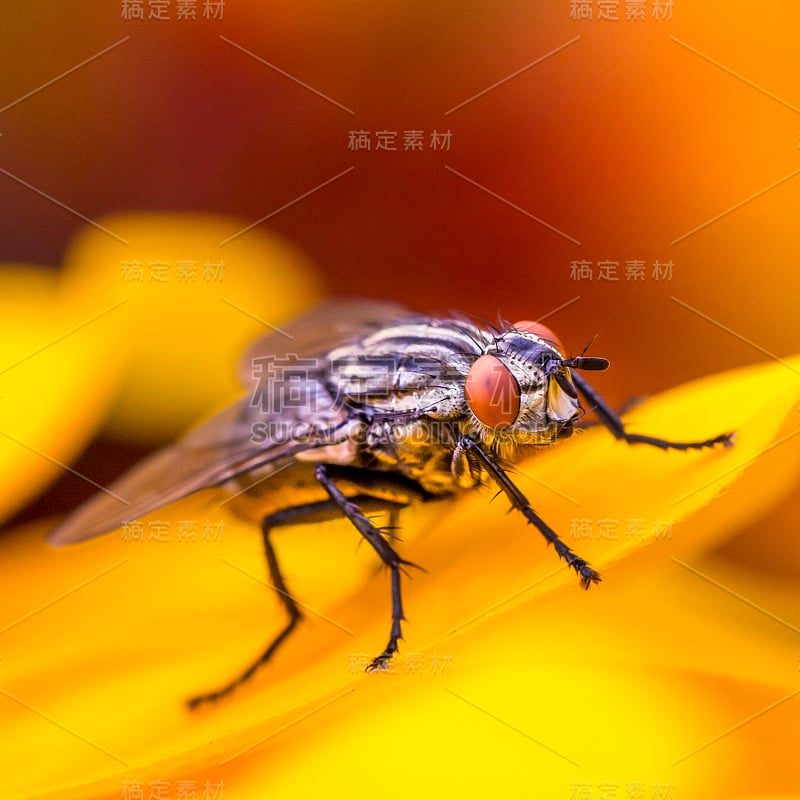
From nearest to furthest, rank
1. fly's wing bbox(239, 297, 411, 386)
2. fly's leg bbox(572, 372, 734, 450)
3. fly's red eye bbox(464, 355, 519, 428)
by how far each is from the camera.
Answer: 1. fly's red eye bbox(464, 355, 519, 428)
2. fly's leg bbox(572, 372, 734, 450)
3. fly's wing bbox(239, 297, 411, 386)

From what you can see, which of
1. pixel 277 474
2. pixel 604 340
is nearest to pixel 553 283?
pixel 604 340

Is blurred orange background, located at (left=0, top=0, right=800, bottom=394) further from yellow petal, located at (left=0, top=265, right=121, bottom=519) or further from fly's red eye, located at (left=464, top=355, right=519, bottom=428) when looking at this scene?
fly's red eye, located at (left=464, top=355, right=519, bottom=428)

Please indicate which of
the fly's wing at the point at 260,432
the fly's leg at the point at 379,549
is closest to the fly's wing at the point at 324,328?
the fly's wing at the point at 260,432

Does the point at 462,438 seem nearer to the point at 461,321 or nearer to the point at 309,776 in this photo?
the point at 461,321

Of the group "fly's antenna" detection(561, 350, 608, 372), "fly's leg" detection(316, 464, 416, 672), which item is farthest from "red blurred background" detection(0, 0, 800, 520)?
"fly's leg" detection(316, 464, 416, 672)

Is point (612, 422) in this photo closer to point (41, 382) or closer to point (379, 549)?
point (379, 549)

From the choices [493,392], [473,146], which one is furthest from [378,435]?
[473,146]
